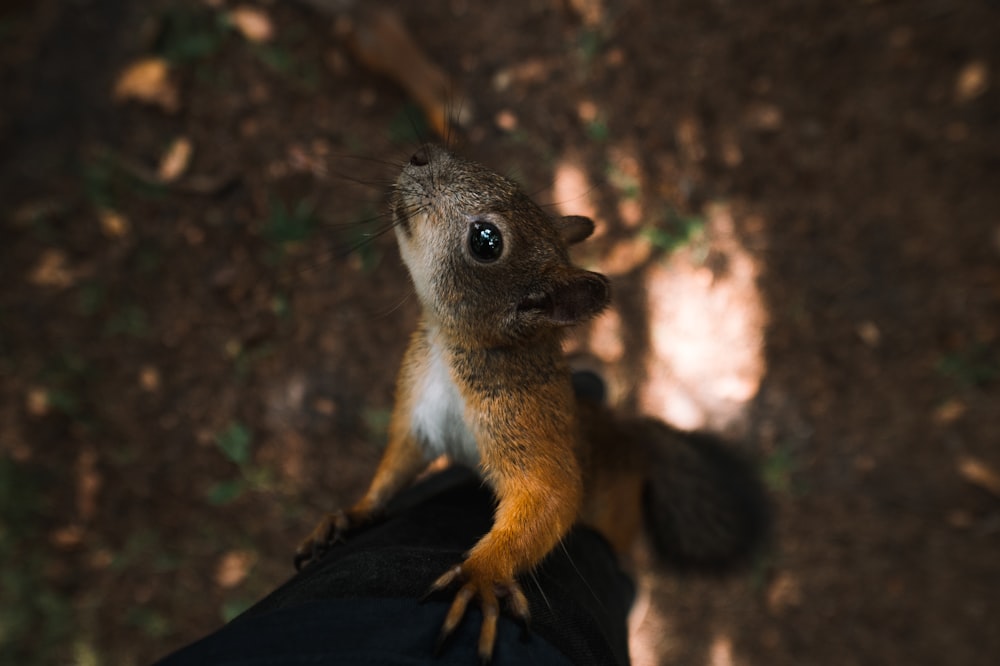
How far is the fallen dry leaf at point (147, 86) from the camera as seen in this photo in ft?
10.5

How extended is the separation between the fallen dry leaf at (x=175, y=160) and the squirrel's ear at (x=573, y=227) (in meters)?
2.33

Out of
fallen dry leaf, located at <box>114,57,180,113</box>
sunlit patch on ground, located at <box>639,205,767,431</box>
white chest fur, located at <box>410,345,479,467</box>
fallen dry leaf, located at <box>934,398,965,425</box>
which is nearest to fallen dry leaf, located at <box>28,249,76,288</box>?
fallen dry leaf, located at <box>114,57,180,113</box>

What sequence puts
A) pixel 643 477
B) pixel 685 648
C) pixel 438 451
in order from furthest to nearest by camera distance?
pixel 685 648, pixel 643 477, pixel 438 451

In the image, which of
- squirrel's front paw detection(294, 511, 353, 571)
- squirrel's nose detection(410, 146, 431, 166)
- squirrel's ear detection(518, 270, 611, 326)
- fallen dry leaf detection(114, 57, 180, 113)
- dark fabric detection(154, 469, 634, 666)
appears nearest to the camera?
dark fabric detection(154, 469, 634, 666)

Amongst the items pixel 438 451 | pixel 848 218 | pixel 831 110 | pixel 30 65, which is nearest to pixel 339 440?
pixel 438 451

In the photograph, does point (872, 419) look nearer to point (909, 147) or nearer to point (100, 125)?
point (909, 147)

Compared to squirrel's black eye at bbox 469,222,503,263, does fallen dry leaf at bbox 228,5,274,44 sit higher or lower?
→ higher

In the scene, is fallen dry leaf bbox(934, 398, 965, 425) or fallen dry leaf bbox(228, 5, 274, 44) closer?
fallen dry leaf bbox(934, 398, 965, 425)

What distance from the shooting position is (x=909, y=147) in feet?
10.5

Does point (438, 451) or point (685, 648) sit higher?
point (438, 451)

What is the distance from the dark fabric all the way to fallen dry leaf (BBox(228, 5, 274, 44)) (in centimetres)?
274

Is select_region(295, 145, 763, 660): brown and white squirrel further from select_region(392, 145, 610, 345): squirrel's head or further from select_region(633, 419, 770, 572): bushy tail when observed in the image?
select_region(633, 419, 770, 572): bushy tail

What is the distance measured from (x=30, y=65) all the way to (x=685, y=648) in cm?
447

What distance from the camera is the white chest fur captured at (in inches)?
67.0
